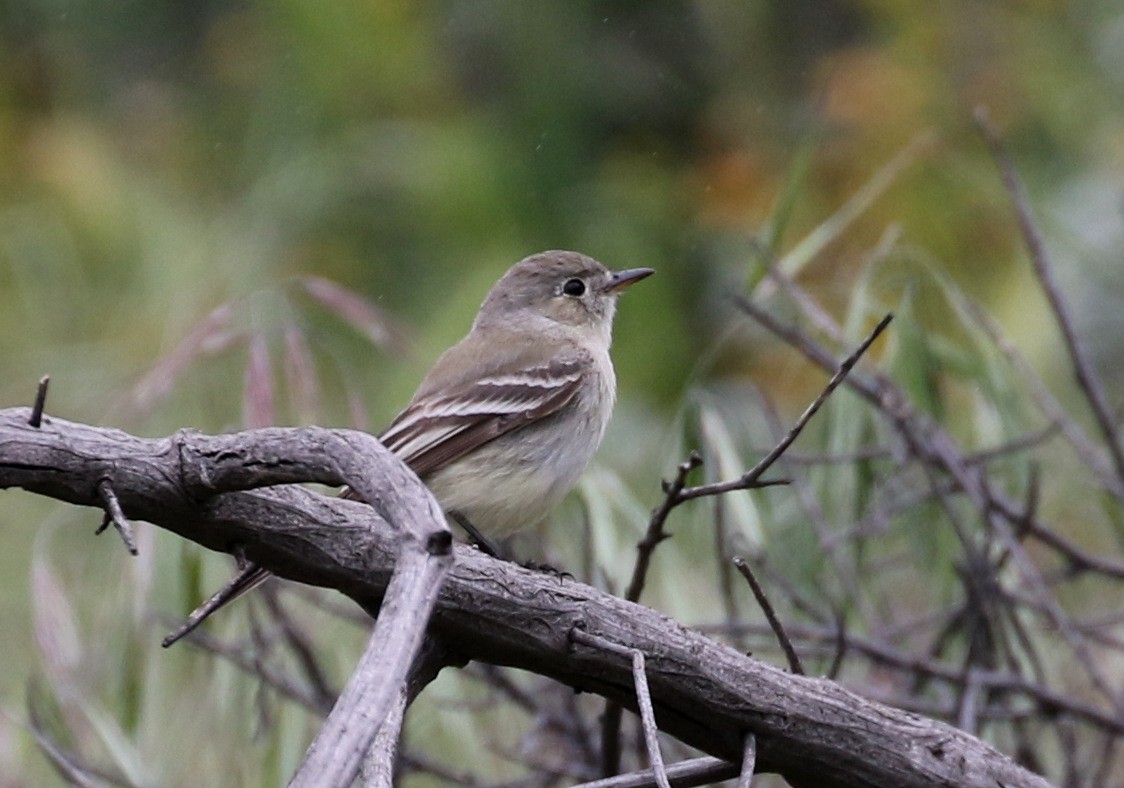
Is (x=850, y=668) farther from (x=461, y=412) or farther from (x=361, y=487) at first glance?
(x=361, y=487)

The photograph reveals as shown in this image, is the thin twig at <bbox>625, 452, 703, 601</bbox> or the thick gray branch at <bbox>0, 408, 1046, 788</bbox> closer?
the thick gray branch at <bbox>0, 408, 1046, 788</bbox>

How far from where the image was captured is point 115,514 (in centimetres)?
195

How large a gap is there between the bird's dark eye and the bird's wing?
21.9 inches

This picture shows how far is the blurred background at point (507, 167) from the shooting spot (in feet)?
23.1

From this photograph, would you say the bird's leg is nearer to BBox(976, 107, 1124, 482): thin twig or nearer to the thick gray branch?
the thick gray branch

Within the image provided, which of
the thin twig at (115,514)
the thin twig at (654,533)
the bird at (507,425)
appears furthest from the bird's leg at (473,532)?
the thin twig at (115,514)

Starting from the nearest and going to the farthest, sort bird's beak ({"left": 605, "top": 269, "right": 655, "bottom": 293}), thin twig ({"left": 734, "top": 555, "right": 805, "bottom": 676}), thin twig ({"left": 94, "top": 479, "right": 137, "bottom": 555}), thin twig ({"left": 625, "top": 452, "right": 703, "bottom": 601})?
thin twig ({"left": 94, "top": 479, "right": 137, "bottom": 555}) → thin twig ({"left": 734, "top": 555, "right": 805, "bottom": 676}) → thin twig ({"left": 625, "top": 452, "right": 703, "bottom": 601}) → bird's beak ({"left": 605, "top": 269, "right": 655, "bottom": 293})

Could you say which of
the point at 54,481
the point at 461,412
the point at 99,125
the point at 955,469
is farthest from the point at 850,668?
the point at 99,125

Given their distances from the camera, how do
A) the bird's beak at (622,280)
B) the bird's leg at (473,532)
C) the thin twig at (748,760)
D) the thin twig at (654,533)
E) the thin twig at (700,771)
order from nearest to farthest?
the thin twig at (748,760), the thin twig at (700,771), the thin twig at (654,533), the bird's leg at (473,532), the bird's beak at (622,280)

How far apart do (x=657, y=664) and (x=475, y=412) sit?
5.36ft

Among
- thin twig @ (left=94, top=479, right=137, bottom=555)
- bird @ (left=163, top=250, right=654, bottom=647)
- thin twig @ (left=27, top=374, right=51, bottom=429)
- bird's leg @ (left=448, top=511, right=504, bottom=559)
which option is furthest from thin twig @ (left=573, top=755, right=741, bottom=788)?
bird's leg @ (left=448, top=511, right=504, bottom=559)

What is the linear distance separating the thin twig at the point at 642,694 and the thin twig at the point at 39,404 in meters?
0.77

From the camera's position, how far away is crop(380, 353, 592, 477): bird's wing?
3754 mm

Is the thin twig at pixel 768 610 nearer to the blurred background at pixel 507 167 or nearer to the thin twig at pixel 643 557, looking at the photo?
the thin twig at pixel 643 557
